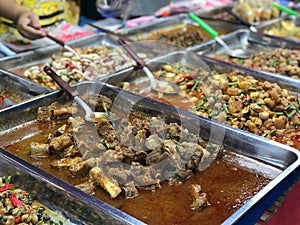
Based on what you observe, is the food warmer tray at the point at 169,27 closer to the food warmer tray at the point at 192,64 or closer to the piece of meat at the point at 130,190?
the food warmer tray at the point at 192,64

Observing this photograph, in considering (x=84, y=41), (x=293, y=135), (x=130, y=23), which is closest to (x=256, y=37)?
(x=130, y=23)

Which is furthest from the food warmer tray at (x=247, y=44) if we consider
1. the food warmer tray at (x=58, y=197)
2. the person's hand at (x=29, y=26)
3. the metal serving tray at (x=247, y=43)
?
the food warmer tray at (x=58, y=197)

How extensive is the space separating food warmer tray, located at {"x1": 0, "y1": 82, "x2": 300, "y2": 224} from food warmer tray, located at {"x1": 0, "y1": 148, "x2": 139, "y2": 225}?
0.02 meters

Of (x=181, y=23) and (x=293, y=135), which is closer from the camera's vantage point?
(x=293, y=135)

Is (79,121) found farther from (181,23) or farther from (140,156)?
(181,23)

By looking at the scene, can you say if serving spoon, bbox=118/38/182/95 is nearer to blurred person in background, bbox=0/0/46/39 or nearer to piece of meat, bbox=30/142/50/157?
blurred person in background, bbox=0/0/46/39

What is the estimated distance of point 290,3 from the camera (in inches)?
231

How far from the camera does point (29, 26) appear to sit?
11.2 ft

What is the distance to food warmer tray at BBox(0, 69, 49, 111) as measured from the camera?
2791mm

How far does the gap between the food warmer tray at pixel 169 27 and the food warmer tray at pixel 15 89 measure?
1.38 m

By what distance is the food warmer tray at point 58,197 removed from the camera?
1.71m

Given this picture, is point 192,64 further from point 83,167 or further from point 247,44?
point 83,167

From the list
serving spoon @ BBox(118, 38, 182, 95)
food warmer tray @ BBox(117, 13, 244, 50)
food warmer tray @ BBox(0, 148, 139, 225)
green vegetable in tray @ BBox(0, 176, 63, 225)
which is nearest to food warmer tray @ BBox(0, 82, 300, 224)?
food warmer tray @ BBox(0, 148, 139, 225)

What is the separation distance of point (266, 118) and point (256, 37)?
179 centimetres
